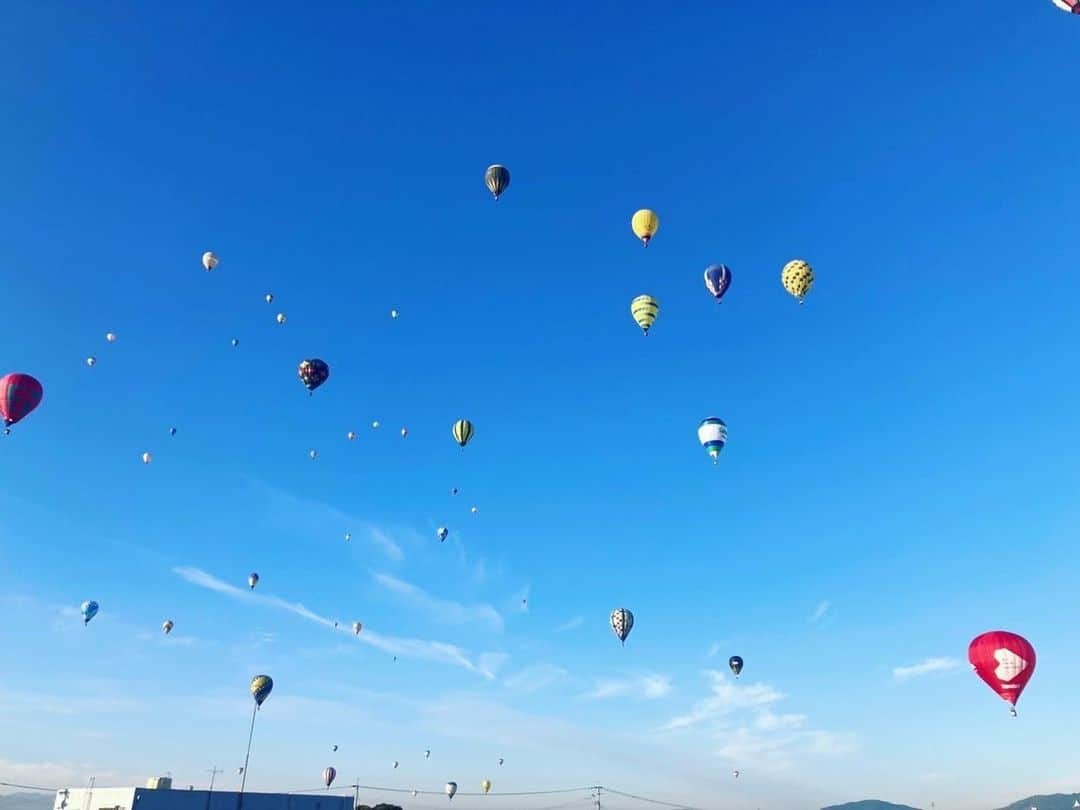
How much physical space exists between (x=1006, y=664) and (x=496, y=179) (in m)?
49.1

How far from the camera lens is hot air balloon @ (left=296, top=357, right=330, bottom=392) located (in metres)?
68.9

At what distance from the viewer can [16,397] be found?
52906 mm

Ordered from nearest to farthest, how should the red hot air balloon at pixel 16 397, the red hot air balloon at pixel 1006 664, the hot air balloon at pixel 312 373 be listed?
the red hot air balloon at pixel 1006 664
the red hot air balloon at pixel 16 397
the hot air balloon at pixel 312 373

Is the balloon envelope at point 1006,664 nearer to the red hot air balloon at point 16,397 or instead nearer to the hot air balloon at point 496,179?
the hot air balloon at point 496,179

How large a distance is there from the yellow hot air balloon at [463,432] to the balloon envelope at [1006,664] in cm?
4401

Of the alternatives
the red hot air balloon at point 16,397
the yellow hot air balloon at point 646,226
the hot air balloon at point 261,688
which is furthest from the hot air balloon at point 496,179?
the hot air balloon at point 261,688

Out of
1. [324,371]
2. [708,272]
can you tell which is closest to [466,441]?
[324,371]

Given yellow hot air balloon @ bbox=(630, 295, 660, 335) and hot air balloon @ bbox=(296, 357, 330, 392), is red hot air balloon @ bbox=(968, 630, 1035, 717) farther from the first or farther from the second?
hot air balloon @ bbox=(296, 357, 330, 392)

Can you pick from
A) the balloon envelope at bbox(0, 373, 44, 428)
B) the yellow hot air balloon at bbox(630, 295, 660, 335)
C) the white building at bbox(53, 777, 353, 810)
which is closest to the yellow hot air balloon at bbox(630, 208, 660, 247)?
the yellow hot air balloon at bbox(630, 295, 660, 335)

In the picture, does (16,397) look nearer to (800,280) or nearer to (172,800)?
(172,800)

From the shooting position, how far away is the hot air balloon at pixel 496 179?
2378 inches

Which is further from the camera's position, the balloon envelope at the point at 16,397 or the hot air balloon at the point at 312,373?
the hot air balloon at the point at 312,373

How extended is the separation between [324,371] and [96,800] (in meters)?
51.0

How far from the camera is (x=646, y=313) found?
6178cm
